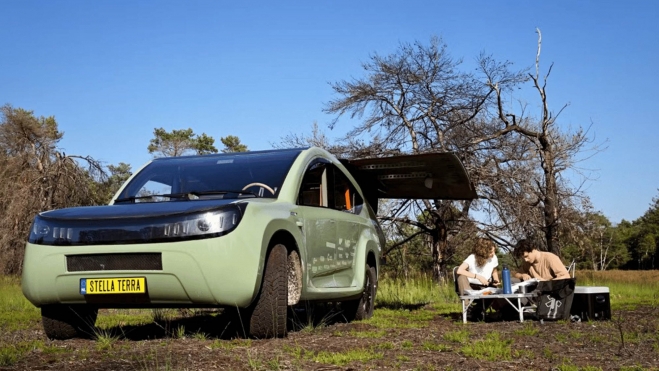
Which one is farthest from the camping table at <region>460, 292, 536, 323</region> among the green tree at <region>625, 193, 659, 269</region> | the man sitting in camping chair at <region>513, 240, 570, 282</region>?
the green tree at <region>625, 193, 659, 269</region>

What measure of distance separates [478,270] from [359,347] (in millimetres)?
4656

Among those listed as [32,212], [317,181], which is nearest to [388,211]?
[32,212]

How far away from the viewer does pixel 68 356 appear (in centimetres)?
583

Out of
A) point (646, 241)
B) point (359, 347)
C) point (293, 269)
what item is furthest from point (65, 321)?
point (646, 241)

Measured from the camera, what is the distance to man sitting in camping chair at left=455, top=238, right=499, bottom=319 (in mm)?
10320

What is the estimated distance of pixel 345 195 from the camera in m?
9.47

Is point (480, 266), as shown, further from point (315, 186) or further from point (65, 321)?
point (65, 321)

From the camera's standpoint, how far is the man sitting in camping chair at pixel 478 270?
10.3m

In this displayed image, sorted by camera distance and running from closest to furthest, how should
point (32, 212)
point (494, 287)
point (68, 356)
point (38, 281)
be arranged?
point (68, 356)
point (38, 281)
point (494, 287)
point (32, 212)

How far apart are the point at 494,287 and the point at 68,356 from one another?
256 inches

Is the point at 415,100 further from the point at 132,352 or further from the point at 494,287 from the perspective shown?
the point at 132,352

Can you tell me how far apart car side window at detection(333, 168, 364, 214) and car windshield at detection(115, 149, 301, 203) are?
1.04 meters

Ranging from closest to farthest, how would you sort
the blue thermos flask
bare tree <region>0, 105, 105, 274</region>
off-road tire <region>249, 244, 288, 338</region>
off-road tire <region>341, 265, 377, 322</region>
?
1. off-road tire <region>249, 244, 288, 338</region>
2. the blue thermos flask
3. off-road tire <region>341, 265, 377, 322</region>
4. bare tree <region>0, 105, 105, 274</region>

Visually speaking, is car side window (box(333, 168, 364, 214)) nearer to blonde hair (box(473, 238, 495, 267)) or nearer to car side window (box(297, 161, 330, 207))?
car side window (box(297, 161, 330, 207))
